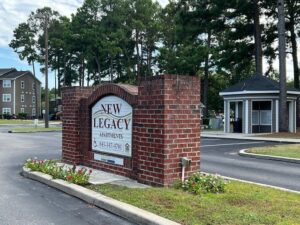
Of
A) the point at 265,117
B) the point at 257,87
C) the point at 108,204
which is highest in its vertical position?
the point at 257,87

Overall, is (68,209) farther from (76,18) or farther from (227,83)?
(76,18)

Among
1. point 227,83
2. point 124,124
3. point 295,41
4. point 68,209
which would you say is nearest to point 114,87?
point 124,124

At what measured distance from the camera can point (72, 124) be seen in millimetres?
10633

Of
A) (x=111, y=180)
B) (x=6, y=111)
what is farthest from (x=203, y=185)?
(x=6, y=111)

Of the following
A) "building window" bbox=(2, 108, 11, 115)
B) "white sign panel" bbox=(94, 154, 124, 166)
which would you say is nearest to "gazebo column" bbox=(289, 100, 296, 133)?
"white sign panel" bbox=(94, 154, 124, 166)

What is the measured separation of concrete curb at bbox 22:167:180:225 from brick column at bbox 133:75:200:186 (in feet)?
3.94

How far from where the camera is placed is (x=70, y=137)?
10.7m

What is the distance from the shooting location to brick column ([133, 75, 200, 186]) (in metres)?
7.42

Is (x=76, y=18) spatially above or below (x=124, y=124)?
above

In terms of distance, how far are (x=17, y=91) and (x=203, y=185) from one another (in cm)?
7866

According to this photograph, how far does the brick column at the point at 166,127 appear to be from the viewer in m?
7.42

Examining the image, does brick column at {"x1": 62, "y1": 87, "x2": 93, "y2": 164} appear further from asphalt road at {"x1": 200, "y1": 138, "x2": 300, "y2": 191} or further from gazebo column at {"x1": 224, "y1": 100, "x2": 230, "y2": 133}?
gazebo column at {"x1": 224, "y1": 100, "x2": 230, "y2": 133}

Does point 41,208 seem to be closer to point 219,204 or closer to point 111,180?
point 111,180

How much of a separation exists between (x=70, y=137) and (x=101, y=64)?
179 ft
